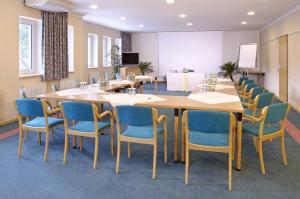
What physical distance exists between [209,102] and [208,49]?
9.93 metres

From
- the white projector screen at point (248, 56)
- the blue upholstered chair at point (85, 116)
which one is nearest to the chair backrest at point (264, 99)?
the blue upholstered chair at point (85, 116)

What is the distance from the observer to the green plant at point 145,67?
1342 cm

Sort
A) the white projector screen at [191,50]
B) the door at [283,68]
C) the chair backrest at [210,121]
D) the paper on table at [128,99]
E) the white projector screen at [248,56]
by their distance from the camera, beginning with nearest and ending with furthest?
the chair backrest at [210,121] → the paper on table at [128,99] → the door at [283,68] → the white projector screen at [248,56] → the white projector screen at [191,50]

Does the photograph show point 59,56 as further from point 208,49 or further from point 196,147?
point 208,49

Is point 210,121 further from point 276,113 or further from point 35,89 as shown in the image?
point 35,89

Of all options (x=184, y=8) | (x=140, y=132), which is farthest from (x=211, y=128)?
(x=184, y=8)

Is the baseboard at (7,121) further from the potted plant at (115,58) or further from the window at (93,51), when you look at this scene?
the potted plant at (115,58)

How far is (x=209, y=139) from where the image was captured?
2.90 m

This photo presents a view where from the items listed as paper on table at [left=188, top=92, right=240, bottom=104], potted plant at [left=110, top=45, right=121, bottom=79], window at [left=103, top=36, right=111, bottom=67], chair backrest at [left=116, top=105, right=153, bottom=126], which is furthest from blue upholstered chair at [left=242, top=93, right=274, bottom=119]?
window at [left=103, top=36, right=111, bottom=67]

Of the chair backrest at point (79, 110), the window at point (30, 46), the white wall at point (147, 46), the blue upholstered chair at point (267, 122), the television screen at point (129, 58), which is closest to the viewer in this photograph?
the blue upholstered chair at point (267, 122)

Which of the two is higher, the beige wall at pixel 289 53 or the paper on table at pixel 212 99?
the beige wall at pixel 289 53

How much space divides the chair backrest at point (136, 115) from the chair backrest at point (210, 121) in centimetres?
43

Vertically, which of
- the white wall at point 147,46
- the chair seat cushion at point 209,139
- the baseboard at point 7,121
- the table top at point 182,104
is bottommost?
the baseboard at point 7,121

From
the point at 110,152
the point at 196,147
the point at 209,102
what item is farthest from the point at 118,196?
the point at 209,102
